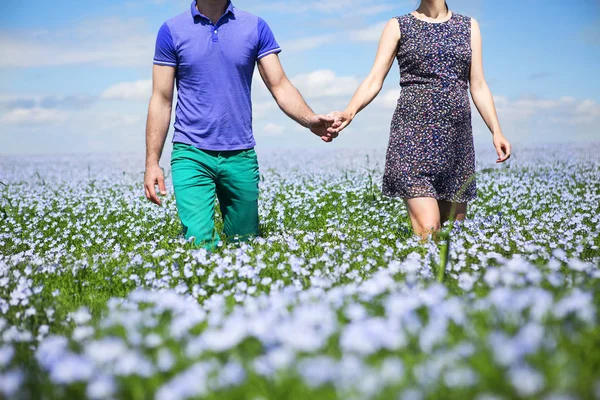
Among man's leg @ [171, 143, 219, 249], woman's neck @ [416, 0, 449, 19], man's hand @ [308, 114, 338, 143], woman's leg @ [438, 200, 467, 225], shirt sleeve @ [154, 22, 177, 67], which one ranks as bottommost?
woman's leg @ [438, 200, 467, 225]

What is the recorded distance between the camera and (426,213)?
15.6ft

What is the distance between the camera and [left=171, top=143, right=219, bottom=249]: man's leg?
4.89m

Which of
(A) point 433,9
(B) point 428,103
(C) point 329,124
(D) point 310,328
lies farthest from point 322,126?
(D) point 310,328

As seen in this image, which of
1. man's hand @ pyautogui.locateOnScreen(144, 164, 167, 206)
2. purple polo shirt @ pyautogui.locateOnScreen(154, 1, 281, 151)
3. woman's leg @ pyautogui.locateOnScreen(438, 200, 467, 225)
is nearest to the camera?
purple polo shirt @ pyautogui.locateOnScreen(154, 1, 281, 151)

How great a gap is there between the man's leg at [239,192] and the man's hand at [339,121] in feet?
2.49

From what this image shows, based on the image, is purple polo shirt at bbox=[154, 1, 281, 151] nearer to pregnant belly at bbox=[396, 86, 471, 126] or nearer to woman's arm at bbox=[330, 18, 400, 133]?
woman's arm at bbox=[330, 18, 400, 133]

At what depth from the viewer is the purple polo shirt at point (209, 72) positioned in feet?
15.8

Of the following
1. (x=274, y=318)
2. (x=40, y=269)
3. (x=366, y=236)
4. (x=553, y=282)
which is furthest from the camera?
(x=366, y=236)

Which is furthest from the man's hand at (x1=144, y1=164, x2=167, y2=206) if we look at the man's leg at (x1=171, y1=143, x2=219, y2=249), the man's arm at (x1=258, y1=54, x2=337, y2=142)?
the man's arm at (x1=258, y1=54, x2=337, y2=142)

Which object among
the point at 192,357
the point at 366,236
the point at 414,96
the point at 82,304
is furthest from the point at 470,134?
the point at 192,357

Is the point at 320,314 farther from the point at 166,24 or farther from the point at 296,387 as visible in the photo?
the point at 166,24

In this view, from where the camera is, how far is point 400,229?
20.5 ft

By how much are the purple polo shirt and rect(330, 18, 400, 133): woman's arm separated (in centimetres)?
87

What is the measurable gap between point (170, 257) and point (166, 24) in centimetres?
194
